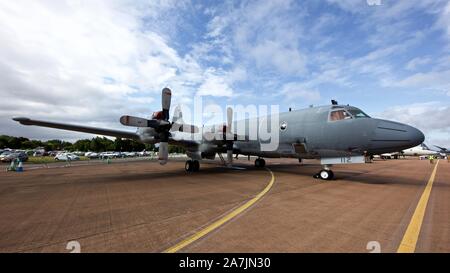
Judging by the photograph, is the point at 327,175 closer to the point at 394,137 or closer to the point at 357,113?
the point at 357,113

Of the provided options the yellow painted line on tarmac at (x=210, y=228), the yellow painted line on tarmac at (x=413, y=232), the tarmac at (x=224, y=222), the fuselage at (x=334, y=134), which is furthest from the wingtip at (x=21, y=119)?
the yellow painted line on tarmac at (x=413, y=232)

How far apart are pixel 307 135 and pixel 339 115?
168 centimetres

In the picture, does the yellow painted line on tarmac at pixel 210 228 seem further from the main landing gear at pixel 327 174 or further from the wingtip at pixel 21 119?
the wingtip at pixel 21 119

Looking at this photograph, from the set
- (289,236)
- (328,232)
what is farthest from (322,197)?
(289,236)

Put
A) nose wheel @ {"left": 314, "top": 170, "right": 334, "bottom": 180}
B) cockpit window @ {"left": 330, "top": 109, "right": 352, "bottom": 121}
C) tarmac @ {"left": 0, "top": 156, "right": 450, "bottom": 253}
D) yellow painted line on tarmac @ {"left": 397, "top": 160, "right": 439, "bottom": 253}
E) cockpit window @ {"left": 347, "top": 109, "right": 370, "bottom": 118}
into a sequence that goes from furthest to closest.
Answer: nose wheel @ {"left": 314, "top": 170, "right": 334, "bottom": 180}, cockpit window @ {"left": 330, "top": 109, "right": 352, "bottom": 121}, cockpit window @ {"left": 347, "top": 109, "right": 370, "bottom": 118}, tarmac @ {"left": 0, "top": 156, "right": 450, "bottom": 253}, yellow painted line on tarmac @ {"left": 397, "top": 160, "right": 439, "bottom": 253}

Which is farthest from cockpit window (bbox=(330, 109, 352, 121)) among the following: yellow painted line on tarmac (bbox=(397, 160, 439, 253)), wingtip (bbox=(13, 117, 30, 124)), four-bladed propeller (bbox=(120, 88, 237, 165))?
wingtip (bbox=(13, 117, 30, 124))

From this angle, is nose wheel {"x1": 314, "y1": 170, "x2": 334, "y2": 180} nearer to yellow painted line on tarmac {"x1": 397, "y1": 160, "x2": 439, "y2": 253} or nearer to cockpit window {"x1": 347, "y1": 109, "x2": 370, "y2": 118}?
cockpit window {"x1": 347, "y1": 109, "x2": 370, "y2": 118}

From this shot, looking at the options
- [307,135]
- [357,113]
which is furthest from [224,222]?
[357,113]

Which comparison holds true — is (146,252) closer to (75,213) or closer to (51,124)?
(75,213)

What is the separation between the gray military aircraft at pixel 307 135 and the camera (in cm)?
874

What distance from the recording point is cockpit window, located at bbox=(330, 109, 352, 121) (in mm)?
9891

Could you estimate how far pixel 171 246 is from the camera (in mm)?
3262

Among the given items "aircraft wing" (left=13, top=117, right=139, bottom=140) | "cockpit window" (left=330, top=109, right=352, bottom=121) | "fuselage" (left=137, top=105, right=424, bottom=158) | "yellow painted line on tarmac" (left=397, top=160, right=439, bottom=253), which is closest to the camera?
"yellow painted line on tarmac" (left=397, top=160, right=439, bottom=253)

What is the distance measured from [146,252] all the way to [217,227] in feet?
4.53
